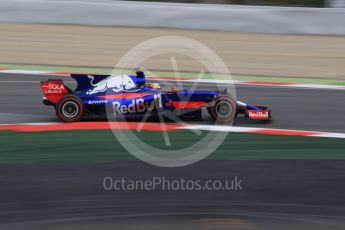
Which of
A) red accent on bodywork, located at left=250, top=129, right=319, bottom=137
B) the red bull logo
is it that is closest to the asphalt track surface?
red accent on bodywork, located at left=250, top=129, right=319, bottom=137

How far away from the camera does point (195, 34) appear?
20.3 metres

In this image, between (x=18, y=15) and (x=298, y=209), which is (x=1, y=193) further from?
(x=18, y=15)

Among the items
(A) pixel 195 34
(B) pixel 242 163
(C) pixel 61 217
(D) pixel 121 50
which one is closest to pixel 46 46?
(D) pixel 121 50

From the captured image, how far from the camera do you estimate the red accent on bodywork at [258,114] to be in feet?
34.6

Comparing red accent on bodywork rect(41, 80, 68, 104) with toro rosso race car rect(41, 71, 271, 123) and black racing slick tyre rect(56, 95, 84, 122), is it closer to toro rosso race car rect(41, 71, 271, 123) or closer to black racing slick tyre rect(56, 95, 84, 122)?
toro rosso race car rect(41, 71, 271, 123)

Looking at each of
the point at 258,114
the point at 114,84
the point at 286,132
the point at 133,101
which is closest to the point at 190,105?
the point at 133,101

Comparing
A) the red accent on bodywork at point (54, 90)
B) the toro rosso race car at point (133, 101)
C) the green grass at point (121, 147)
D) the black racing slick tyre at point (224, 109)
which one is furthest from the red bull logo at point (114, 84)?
the black racing slick tyre at point (224, 109)

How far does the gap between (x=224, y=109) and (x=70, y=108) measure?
214 cm

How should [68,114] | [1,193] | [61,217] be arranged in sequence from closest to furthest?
[61,217] < [1,193] < [68,114]

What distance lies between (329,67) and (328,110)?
5.43 metres

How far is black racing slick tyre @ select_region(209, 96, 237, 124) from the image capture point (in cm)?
1036

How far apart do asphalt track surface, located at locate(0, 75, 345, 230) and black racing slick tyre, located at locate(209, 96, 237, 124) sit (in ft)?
7.37

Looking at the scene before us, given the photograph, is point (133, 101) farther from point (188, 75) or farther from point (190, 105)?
point (188, 75)

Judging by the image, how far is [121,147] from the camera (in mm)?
8977
